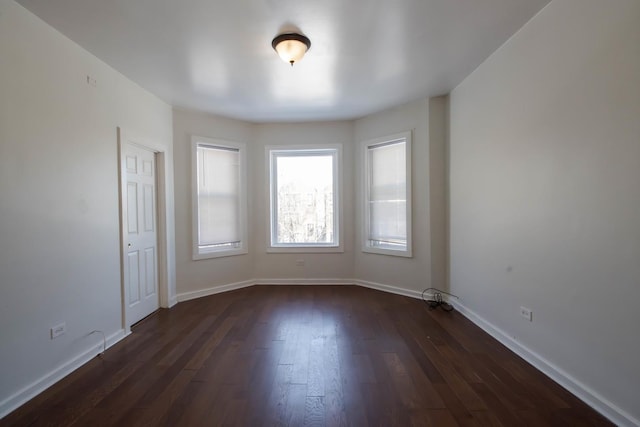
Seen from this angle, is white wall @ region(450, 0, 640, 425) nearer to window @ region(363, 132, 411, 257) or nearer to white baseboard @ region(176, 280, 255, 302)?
window @ region(363, 132, 411, 257)

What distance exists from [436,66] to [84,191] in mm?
3481

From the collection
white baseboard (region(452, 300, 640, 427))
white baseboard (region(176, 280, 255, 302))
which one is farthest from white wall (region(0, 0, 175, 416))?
white baseboard (region(452, 300, 640, 427))

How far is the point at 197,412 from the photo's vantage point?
1.85m

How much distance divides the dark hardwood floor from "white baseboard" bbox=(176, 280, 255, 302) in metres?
0.67

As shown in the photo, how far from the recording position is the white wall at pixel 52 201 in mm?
1938

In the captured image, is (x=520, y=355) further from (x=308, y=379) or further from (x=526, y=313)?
(x=308, y=379)

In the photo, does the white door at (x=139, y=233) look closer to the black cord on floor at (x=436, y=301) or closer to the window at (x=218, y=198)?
the window at (x=218, y=198)

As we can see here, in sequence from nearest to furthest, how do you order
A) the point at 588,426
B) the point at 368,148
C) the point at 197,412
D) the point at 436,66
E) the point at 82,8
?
1. the point at 588,426
2. the point at 197,412
3. the point at 82,8
4. the point at 436,66
5. the point at 368,148

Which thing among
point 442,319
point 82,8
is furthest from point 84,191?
point 442,319

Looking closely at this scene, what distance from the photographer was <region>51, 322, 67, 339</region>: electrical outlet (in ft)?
7.32

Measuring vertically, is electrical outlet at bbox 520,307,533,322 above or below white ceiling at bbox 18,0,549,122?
below

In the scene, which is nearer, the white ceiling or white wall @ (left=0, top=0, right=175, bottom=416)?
white wall @ (left=0, top=0, right=175, bottom=416)

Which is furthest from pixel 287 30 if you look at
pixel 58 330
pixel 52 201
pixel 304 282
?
pixel 304 282

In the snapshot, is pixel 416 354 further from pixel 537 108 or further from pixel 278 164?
pixel 278 164
